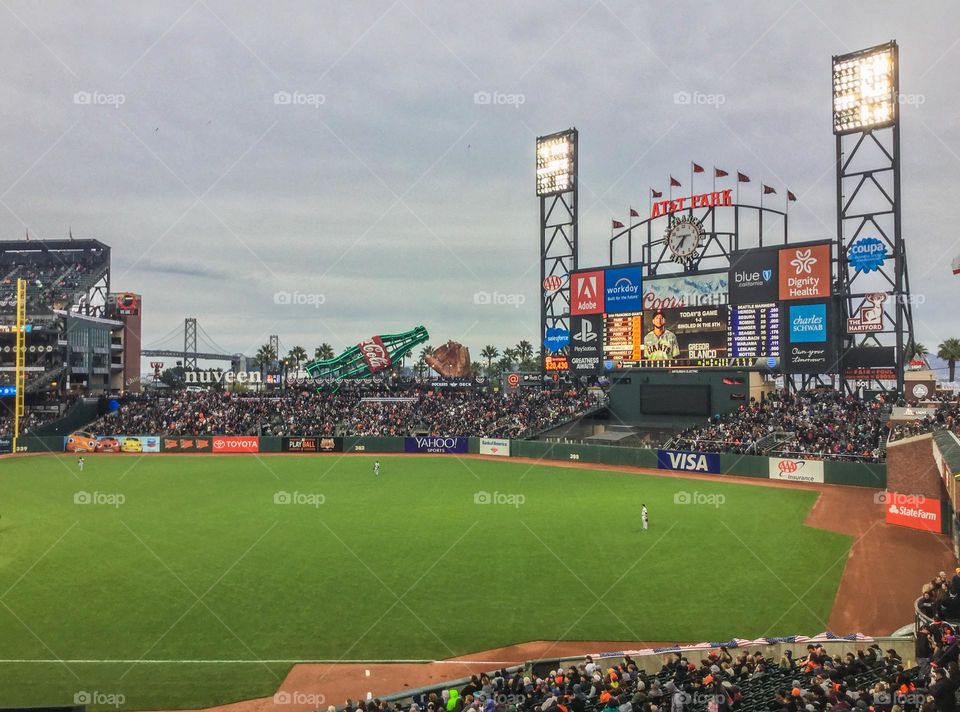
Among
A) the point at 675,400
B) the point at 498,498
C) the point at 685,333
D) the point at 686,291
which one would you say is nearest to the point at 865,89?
the point at 686,291

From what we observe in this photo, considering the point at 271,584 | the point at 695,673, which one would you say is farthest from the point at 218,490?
the point at 695,673

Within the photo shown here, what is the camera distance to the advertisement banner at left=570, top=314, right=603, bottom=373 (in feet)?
173

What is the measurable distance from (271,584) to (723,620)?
1219 cm

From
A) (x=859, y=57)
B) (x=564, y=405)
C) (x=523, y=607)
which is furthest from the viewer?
(x=564, y=405)

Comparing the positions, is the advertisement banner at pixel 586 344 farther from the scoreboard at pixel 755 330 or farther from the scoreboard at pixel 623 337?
the scoreboard at pixel 755 330

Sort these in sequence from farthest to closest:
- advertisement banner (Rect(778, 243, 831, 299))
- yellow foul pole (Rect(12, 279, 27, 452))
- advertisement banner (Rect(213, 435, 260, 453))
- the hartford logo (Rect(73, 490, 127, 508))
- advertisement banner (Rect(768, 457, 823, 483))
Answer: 1. yellow foul pole (Rect(12, 279, 27, 452))
2. advertisement banner (Rect(213, 435, 260, 453))
3. advertisement banner (Rect(778, 243, 831, 299))
4. advertisement banner (Rect(768, 457, 823, 483))
5. the hartford logo (Rect(73, 490, 127, 508))

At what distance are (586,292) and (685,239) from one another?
8.65 meters

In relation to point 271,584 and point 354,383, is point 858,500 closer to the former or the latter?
point 271,584

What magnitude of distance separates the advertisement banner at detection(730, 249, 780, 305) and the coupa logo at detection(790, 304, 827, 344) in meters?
1.81

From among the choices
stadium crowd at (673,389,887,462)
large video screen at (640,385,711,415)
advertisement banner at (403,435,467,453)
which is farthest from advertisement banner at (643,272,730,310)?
advertisement banner at (403,435,467,453)

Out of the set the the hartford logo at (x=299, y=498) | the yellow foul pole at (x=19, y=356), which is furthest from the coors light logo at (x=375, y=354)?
the the hartford logo at (x=299, y=498)

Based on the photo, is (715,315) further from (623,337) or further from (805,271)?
(623,337)

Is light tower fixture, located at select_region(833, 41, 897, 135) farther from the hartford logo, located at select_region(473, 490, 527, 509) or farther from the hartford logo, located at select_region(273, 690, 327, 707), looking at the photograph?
the hartford logo, located at select_region(273, 690, 327, 707)

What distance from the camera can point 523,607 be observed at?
17.1 meters
